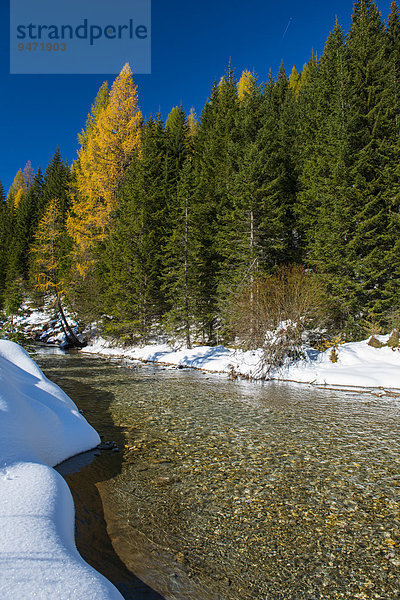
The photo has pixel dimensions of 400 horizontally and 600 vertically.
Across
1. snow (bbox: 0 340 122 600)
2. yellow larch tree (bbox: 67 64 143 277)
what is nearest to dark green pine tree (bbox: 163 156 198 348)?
yellow larch tree (bbox: 67 64 143 277)

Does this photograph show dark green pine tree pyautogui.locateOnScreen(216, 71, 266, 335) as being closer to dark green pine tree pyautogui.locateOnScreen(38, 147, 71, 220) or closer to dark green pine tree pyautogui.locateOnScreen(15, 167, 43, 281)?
dark green pine tree pyautogui.locateOnScreen(38, 147, 71, 220)

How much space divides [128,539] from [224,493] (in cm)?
160

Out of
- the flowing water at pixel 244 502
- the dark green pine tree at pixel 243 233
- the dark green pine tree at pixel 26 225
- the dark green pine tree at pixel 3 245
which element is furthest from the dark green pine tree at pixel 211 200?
the dark green pine tree at pixel 3 245

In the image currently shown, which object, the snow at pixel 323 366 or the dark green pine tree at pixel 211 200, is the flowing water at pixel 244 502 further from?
the dark green pine tree at pixel 211 200

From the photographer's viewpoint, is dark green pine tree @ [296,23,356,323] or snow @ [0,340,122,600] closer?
snow @ [0,340,122,600]

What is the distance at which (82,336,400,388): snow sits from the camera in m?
12.9

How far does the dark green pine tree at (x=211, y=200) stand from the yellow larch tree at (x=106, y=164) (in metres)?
5.86

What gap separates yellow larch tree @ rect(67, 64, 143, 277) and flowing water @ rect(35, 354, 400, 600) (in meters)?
19.1

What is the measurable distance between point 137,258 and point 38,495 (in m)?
20.4

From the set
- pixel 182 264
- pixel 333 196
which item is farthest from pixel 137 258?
pixel 333 196

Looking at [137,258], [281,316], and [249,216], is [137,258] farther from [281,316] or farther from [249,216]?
[281,316]

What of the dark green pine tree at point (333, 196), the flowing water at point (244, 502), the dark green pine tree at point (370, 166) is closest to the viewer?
the flowing water at point (244, 502)

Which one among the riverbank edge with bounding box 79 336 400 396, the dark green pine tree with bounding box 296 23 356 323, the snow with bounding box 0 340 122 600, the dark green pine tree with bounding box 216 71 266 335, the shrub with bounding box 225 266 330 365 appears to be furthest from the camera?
the dark green pine tree with bounding box 216 71 266 335

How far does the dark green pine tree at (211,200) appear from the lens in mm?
23047
